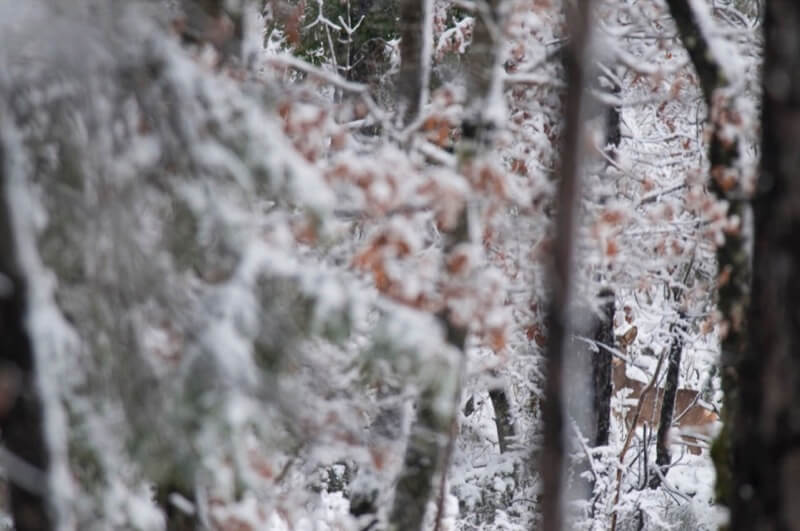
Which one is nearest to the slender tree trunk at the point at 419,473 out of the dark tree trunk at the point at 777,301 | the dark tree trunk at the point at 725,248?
the dark tree trunk at the point at 725,248

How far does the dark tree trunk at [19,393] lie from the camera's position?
11.4 ft

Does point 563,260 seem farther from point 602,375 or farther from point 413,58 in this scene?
point 602,375

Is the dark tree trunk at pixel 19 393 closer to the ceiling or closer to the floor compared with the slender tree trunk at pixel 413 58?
closer to the floor

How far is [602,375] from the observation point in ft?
36.9

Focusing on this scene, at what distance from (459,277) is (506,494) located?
963 cm

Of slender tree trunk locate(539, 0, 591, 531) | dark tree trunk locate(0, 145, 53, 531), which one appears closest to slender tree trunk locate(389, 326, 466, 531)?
slender tree trunk locate(539, 0, 591, 531)

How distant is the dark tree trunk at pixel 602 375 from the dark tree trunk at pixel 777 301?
25.1ft

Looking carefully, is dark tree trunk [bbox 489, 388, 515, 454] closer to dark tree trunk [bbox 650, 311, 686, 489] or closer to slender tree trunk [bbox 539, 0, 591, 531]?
dark tree trunk [bbox 650, 311, 686, 489]

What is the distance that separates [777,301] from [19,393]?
10.3 feet

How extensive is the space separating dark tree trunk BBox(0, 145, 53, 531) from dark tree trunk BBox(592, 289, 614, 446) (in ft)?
27.4

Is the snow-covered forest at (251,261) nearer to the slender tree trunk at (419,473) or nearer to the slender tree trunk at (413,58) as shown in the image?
the slender tree trunk at (419,473)

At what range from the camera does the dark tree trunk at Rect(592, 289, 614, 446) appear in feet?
36.2

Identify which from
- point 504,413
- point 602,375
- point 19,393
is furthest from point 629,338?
point 19,393

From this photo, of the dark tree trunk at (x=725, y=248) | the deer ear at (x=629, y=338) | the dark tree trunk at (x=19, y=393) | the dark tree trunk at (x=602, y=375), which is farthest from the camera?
the deer ear at (x=629, y=338)
